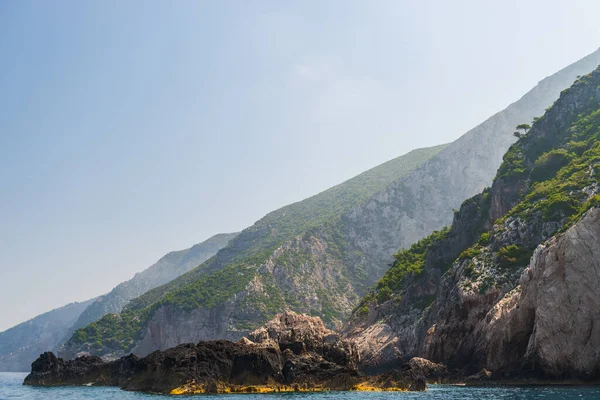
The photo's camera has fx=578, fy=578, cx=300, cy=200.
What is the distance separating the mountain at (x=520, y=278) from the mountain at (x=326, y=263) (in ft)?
144

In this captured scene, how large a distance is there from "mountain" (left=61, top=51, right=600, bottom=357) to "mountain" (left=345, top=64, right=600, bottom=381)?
44.0 meters

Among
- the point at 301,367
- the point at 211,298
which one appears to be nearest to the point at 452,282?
the point at 301,367

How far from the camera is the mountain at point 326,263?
15712 cm

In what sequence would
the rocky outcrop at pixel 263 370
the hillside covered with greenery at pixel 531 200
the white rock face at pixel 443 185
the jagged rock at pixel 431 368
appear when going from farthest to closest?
the white rock face at pixel 443 185 → the hillside covered with greenery at pixel 531 200 → the jagged rock at pixel 431 368 → the rocky outcrop at pixel 263 370

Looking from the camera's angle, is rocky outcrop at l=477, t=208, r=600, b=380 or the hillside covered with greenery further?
the hillside covered with greenery

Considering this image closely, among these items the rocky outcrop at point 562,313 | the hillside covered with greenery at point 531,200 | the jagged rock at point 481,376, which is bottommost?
the jagged rock at point 481,376

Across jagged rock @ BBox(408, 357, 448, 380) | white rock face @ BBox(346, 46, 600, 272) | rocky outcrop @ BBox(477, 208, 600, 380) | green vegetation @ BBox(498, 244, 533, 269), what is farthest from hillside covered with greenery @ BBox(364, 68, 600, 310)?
white rock face @ BBox(346, 46, 600, 272)

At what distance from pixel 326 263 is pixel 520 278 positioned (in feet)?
376

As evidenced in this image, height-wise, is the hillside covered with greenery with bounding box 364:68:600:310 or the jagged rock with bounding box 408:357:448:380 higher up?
the hillside covered with greenery with bounding box 364:68:600:310

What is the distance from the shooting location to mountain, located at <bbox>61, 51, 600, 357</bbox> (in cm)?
15712

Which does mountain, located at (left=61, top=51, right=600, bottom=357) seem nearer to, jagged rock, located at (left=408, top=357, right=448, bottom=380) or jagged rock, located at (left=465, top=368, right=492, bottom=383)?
jagged rock, located at (left=408, top=357, right=448, bottom=380)

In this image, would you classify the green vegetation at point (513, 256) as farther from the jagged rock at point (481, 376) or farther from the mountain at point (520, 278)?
the jagged rock at point (481, 376)

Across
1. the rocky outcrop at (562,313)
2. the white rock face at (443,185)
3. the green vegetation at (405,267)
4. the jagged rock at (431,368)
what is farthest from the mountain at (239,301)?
the rocky outcrop at (562,313)

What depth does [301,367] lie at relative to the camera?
6444 cm
